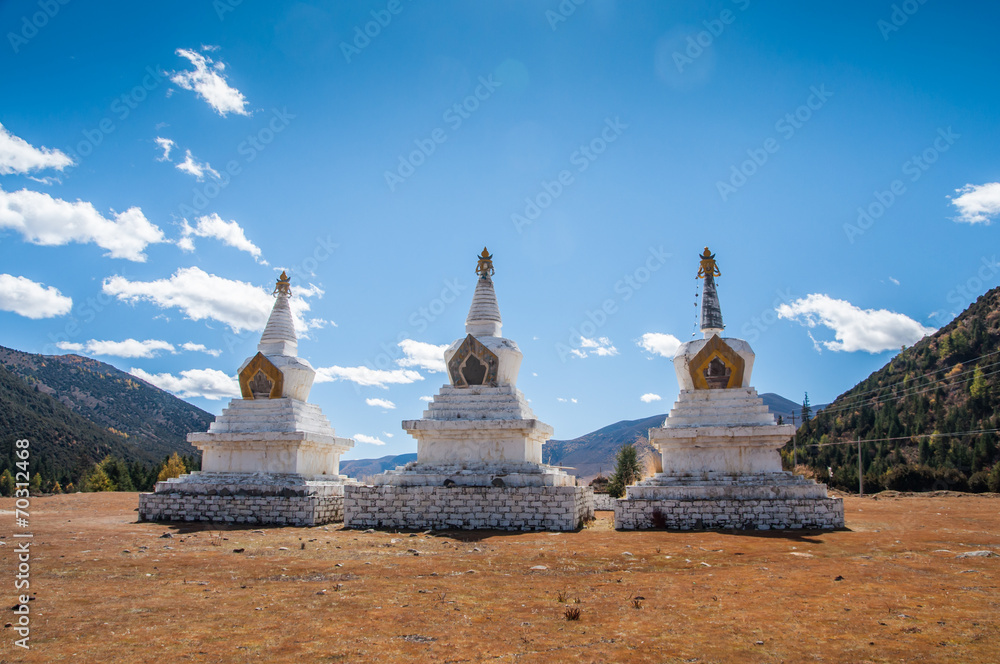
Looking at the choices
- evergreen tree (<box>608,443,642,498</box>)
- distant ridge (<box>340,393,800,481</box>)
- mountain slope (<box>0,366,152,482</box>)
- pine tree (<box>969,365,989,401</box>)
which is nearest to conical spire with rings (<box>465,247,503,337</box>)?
evergreen tree (<box>608,443,642,498</box>)

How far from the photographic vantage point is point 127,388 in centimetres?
9394

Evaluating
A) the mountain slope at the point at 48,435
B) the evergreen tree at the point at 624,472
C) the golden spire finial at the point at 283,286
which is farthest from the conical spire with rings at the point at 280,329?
the mountain slope at the point at 48,435

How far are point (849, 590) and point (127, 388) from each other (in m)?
104

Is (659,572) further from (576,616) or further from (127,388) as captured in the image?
(127,388)

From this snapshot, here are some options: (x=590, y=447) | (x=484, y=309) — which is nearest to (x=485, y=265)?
(x=484, y=309)

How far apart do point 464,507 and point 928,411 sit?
62.6m

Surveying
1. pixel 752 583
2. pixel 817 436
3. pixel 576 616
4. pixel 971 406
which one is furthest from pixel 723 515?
pixel 817 436

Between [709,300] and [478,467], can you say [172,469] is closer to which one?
[478,467]

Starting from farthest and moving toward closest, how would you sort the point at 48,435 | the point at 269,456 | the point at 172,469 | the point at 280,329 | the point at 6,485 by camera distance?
the point at 48,435, the point at 172,469, the point at 6,485, the point at 280,329, the point at 269,456

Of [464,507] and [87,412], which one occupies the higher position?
[87,412]

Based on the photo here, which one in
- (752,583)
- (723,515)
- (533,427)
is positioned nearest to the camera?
(752,583)

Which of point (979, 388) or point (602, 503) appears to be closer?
point (602, 503)

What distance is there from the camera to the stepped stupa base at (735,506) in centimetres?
1570

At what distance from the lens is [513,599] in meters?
7.80
